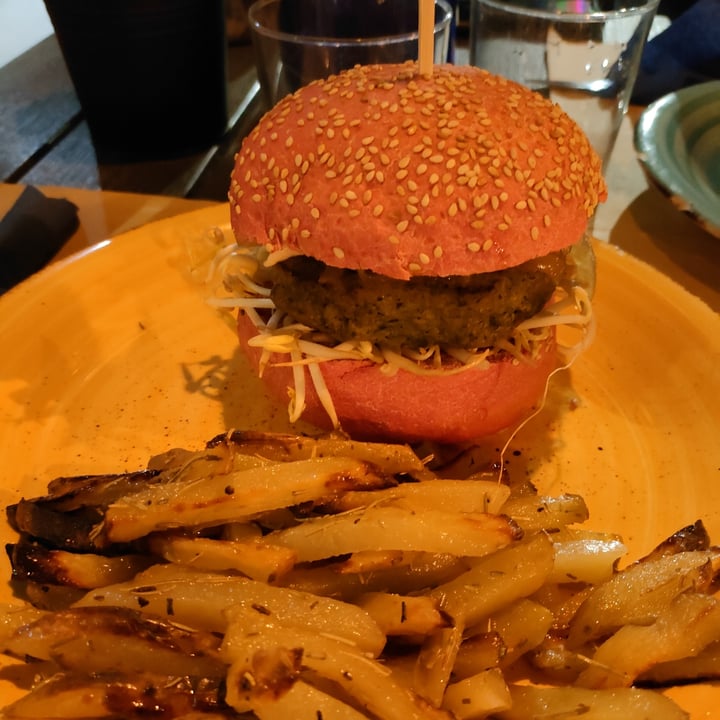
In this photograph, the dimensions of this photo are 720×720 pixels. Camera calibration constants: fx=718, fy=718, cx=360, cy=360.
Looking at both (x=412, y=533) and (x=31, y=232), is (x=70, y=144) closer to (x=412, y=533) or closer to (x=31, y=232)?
(x=31, y=232)

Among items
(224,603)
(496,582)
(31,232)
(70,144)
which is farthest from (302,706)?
(70,144)

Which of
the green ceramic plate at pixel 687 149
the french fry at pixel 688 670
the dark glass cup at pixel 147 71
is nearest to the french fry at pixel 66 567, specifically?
the french fry at pixel 688 670

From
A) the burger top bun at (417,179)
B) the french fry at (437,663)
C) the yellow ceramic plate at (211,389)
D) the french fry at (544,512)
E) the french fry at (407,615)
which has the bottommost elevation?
the yellow ceramic plate at (211,389)

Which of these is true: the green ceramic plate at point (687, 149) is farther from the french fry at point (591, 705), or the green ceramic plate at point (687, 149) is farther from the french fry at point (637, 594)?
the french fry at point (591, 705)

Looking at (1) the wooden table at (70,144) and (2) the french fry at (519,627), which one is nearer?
(2) the french fry at (519,627)

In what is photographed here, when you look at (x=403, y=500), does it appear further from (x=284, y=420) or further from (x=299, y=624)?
(x=284, y=420)

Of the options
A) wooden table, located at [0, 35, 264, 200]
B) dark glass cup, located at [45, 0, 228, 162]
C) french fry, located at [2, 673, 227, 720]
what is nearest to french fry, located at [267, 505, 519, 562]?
french fry, located at [2, 673, 227, 720]

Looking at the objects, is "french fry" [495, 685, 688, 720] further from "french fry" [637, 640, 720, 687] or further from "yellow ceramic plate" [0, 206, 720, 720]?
"yellow ceramic plate" [0, 206, 720, 720]
